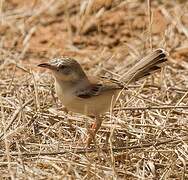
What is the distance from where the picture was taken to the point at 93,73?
8.10 meters

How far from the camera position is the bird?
243 inches

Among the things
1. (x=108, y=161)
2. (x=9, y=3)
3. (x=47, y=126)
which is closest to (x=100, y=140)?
(x=47, y=126)

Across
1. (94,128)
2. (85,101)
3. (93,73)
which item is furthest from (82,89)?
(93,73)

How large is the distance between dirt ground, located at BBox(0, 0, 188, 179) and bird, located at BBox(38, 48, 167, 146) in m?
0.21

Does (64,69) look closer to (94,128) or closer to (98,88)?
(98,88)

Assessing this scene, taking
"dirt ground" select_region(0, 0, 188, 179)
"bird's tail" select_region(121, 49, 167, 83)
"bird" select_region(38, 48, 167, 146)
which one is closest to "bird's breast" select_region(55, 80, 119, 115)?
"bird" select_region(38, 48, 167, 146)

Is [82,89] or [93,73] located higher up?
[82,89]

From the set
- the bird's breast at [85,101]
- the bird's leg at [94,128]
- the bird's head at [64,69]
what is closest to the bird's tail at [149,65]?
the bird's breast at [85,101]

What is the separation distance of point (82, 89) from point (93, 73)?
1.89 meters

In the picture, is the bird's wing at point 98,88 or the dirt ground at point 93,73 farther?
the bird's wing at point 98,88

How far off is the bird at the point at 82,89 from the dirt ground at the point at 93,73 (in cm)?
21

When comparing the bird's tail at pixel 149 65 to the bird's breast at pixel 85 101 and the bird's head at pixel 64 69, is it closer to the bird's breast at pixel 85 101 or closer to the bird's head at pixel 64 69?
the bird's breast at pixel 85 101

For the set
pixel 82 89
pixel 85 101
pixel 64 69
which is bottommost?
pixel 85 101

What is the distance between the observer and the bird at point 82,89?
618cm
